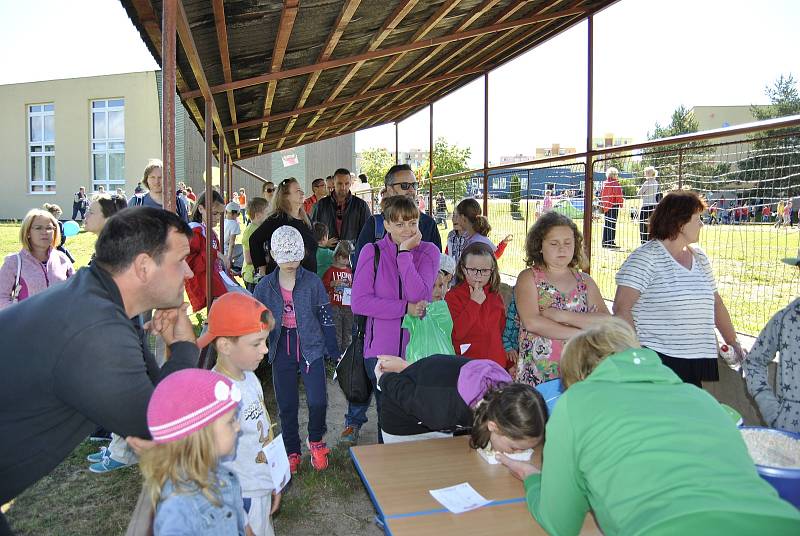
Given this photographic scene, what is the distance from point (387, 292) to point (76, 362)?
2199mm

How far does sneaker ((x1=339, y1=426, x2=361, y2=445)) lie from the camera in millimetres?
4586

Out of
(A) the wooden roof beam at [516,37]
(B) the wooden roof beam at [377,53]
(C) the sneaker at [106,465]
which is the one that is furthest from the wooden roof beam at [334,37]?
(C) the sneaker at [106,465]

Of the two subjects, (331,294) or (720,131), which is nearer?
(720,131)

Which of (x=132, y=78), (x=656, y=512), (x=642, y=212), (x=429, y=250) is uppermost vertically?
(x=132, y=78)

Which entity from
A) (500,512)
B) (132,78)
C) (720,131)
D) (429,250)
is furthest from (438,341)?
(132,78)

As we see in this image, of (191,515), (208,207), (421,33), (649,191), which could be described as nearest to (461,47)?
(421,33)

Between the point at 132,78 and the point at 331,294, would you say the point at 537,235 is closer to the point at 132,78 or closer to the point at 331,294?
the point at 331,294

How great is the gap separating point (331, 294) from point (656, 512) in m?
4.61

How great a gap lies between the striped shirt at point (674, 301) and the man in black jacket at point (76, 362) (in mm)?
2678

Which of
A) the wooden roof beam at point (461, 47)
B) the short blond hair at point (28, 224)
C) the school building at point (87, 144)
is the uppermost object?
the school building at point (87, 144)

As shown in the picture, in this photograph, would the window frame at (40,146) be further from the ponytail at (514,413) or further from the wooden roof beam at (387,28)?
the ponytail at (514,413)

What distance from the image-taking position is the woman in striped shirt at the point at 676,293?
342 cm

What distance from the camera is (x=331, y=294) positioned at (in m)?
5.85

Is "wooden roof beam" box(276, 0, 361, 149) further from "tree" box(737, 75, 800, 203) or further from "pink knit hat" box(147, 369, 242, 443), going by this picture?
"pink knit hat" box(147, 369, 242, 443)
